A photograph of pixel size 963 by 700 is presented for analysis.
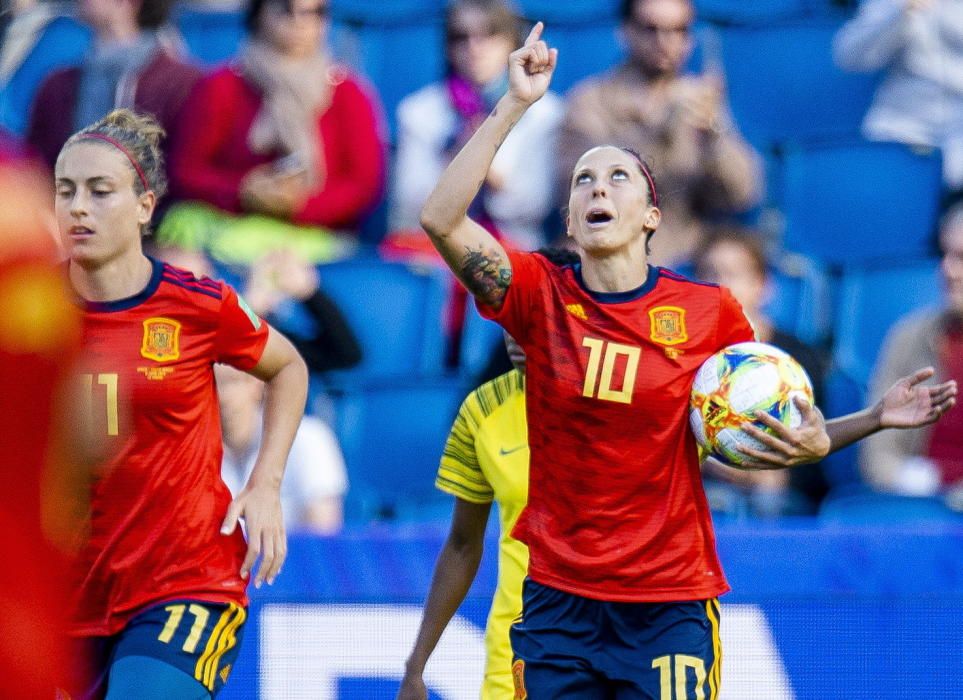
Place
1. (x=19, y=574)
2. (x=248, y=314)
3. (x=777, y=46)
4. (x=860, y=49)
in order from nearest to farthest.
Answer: (x=19, y=574) < (x=248, y=314) < (x=860, y=49) < (x=777, y=46)

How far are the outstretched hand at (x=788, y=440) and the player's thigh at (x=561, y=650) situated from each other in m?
0.59

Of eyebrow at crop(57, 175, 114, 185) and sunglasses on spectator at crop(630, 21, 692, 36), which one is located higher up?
sunglasses on spectator at crop(630, 21, 692, 36)

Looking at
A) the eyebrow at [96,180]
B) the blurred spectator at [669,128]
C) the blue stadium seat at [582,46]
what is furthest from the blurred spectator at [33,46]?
the eyebrow at [96,180]

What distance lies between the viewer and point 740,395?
14.5 feet

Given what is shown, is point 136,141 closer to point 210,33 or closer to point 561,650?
point 561,650

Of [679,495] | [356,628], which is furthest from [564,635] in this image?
[356,628]

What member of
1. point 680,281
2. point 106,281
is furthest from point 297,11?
point 680,281

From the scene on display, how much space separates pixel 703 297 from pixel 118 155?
1.68 m

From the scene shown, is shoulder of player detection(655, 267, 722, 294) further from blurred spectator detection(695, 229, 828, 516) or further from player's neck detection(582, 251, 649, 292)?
blurred spectator detection(695, 229, 828, 516)


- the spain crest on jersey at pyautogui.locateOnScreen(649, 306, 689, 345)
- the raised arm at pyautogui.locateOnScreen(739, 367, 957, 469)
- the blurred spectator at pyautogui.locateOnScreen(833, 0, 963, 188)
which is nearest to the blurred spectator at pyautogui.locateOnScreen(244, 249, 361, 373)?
the spain crest on jersey at pyautogui.locateOnScreen(649, 306, 689, 345)

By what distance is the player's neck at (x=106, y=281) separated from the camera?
4.72 m

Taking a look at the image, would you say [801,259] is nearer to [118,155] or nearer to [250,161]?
[250,161]

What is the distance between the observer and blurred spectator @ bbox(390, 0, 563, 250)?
794 centimetres

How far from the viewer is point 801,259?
813 centimetres
